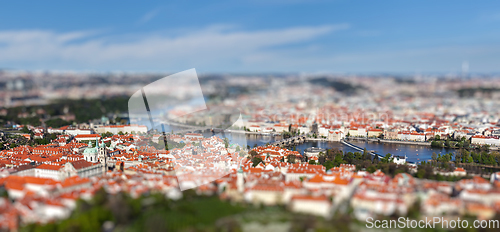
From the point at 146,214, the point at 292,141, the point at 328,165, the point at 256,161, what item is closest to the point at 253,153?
the point at 256,161

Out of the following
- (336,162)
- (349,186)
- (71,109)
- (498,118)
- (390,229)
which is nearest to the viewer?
(390,229)

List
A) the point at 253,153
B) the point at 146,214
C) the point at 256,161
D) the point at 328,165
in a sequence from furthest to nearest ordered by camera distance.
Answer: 1. the point at 253,153
2. the point at 256,161
3. the point at 328,165
4. the point at 146,214

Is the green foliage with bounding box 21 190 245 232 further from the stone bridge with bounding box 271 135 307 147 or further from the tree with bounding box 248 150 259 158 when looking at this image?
the stone bridge with bounding box 271 135 307 147

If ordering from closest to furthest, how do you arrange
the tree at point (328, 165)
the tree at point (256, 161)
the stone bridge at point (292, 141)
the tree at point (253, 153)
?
the tree at point (328, 165) → the tree at point (256, 161) → the tree at point (253, 153) → the stone bridge at point (292, 141)

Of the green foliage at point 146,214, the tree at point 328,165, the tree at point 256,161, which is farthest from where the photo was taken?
the tree at point 256,161

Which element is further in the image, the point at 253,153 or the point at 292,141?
the point at 292,141

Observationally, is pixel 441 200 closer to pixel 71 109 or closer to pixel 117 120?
pixel 117 120

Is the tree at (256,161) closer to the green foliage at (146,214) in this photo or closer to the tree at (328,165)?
the tree at (328,165)

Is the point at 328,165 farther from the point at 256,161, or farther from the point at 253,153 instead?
the point at 253,153

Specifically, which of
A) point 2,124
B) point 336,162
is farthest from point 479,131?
point 2,124

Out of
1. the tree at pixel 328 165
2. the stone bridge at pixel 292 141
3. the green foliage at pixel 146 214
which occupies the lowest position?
the stone bridge at pixel 292 141

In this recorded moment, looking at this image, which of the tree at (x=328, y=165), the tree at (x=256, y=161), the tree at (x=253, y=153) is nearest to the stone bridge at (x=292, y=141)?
the tree at (x=253, y=153)
